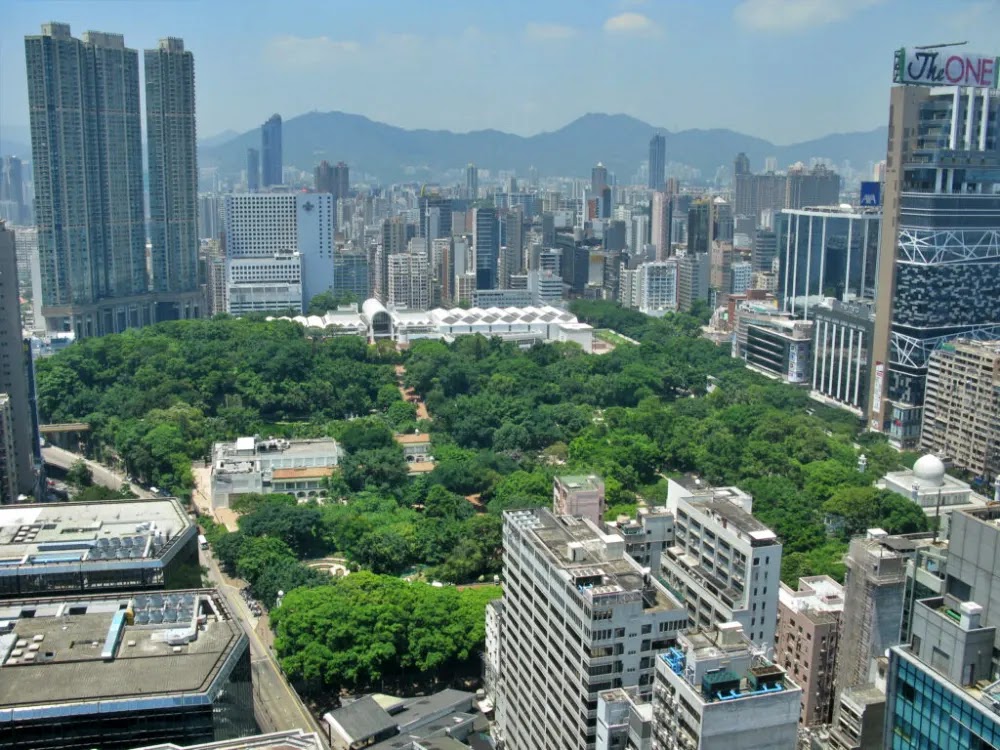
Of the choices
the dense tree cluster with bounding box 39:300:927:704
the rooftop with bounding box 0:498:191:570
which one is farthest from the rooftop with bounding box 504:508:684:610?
the rooftop with bounding box 0:498:191:570

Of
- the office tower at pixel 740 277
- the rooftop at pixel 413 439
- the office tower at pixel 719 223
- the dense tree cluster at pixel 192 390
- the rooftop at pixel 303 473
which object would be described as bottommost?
the rooftop at pixel 303 473

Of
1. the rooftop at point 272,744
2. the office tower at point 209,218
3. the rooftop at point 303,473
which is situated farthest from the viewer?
the office tower at point 209,218

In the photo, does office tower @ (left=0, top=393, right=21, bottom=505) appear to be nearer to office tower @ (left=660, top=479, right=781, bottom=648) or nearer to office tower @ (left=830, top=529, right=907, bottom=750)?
office tower @ (left=660, top=479, right=781, bottom=648)

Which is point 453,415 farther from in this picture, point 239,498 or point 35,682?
point 35,682

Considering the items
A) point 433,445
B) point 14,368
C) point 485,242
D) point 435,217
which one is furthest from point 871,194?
point 435,217

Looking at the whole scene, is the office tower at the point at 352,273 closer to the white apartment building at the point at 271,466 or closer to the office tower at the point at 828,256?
the office tower at the point at 828,256

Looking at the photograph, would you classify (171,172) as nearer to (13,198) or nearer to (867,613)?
(13,198)

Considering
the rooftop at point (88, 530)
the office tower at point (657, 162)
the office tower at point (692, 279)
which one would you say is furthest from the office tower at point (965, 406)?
the office tower at point (657, 162)
